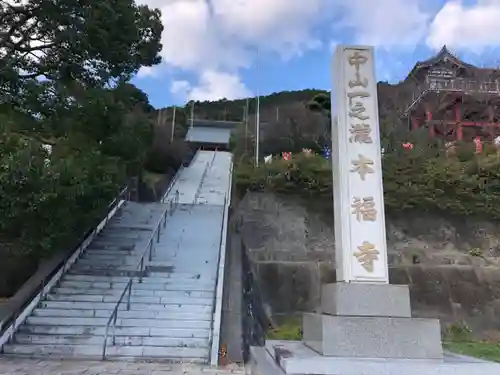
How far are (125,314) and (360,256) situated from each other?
4.35 m

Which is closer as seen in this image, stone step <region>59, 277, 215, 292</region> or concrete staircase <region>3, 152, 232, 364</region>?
concrete staircase <region>3, 152, 232, 364</region>

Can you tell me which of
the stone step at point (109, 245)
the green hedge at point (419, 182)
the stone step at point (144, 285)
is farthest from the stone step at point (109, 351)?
the green hedge at point (419, 182)

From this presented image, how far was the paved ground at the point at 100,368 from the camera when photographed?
216 inches

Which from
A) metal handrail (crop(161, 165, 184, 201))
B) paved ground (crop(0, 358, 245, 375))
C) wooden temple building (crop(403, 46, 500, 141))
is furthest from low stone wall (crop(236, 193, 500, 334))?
wooden temple building (crop(403, 46, 500, 141))

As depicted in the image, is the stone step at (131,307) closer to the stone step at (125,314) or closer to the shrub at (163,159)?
the stone step at (125,314)

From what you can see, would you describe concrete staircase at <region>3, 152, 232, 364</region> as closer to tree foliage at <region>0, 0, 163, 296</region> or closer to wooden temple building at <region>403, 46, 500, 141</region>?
tree foliage at <region>0, 0, 163, 296</region>

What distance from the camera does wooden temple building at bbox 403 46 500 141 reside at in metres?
18.4

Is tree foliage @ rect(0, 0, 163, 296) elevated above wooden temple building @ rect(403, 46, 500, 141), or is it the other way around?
wooden temple building @ rect(403, 46, 500, 141)

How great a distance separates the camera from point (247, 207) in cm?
1236

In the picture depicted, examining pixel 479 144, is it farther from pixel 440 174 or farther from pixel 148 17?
pixel 148 17

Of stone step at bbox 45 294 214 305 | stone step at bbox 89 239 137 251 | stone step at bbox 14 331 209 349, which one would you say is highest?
stone step at bbox 89 239 137 251

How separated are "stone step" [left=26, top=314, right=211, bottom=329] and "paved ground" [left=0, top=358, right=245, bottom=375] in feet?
3.19

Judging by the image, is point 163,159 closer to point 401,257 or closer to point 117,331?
point 401,257

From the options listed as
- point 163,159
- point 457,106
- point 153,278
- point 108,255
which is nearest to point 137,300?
point 153,278
